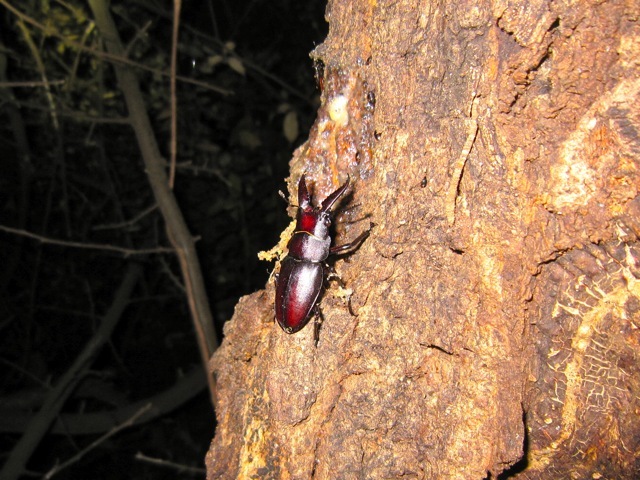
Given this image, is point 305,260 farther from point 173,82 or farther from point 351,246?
point 173,82

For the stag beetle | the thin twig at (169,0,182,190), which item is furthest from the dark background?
the stag beetle

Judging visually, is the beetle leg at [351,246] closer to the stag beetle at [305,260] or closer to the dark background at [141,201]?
the stag beetle at [305,260]

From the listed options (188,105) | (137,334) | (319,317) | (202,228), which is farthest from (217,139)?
(319,317)

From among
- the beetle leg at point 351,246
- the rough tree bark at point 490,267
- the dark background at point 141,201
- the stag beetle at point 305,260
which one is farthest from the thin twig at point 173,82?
the rough tree bark at point 490,267

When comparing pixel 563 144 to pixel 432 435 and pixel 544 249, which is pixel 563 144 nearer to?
pixel 544 249

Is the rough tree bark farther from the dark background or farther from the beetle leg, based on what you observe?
the dark background

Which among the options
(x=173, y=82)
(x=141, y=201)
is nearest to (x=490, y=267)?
(x=173, y=82)
